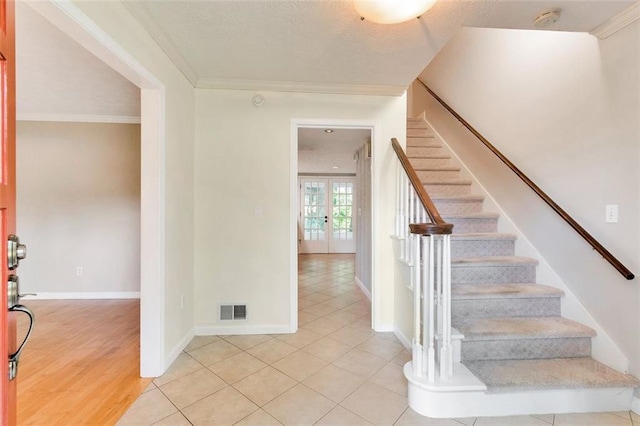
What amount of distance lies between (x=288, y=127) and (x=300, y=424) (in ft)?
7.52

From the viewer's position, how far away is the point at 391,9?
1.48 metres

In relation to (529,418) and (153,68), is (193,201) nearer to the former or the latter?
(153,68)

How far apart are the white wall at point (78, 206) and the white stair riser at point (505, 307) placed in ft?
12.6

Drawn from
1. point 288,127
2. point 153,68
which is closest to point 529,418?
point 288,127

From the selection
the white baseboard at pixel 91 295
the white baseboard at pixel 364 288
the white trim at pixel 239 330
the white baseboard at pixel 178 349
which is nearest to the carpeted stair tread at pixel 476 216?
the white baseboard at pixel 364 288

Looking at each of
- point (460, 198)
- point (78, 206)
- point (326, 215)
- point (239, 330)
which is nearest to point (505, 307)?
point (460, 198)

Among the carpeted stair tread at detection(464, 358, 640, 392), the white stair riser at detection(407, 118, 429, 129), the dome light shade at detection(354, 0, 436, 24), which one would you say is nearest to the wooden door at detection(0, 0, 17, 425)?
the dome light shade at detection(354, 0, 436, 24)

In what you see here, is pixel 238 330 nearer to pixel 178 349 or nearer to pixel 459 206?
pixel 178 349

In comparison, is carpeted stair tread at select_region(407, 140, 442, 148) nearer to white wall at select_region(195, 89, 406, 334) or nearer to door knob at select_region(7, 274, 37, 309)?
white wall at select_region(195, 89, 406, 334)

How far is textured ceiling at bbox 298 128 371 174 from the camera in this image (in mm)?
3800

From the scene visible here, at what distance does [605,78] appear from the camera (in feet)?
5.96

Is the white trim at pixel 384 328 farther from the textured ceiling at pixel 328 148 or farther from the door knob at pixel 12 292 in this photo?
the door knob at pixel 12 292

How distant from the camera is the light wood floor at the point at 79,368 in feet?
5.33

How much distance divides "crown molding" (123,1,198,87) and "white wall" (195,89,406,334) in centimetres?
31
